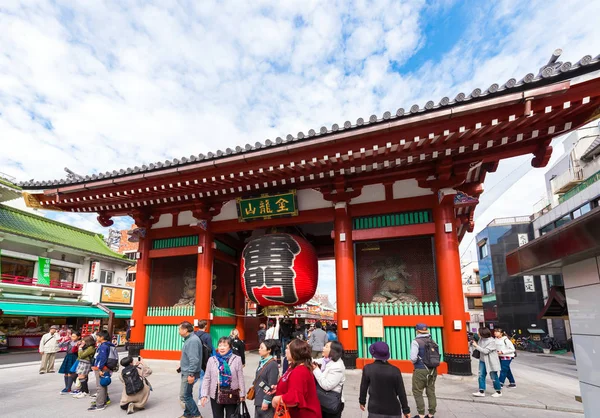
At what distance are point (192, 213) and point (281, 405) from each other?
9.78m

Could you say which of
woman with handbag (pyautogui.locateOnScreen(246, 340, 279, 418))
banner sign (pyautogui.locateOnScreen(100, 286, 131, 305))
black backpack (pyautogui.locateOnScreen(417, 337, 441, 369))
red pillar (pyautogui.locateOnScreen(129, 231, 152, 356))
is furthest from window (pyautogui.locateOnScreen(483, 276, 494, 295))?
woman with handbag (pyautogui.locateOnScreen(246, 340, 279, 418))

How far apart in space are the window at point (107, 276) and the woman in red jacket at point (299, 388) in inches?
1139

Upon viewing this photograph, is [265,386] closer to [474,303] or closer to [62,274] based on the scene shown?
[62,274]

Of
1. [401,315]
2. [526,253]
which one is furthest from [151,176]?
[526,253]

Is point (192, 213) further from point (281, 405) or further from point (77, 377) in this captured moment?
point (281, 405)

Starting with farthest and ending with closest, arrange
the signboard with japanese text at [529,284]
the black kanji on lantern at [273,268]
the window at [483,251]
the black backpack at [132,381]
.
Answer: the window at [483,251]
the signboard with japanese text at [529,284]
the black kanji on lantern at [273,268]
the black backpack at [132,381]

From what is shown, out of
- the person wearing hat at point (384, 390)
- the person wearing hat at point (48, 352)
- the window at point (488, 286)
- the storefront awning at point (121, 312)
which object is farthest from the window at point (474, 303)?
the person wearing hat at point (384, 390)

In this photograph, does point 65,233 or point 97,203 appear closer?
point 97,203

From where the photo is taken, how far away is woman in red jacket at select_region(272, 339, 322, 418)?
11.5 feet

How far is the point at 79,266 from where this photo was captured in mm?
26359

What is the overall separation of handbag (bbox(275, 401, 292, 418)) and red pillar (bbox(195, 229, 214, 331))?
8.31 meters

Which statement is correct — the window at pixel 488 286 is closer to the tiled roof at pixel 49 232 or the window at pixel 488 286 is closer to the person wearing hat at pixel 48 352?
the tiled roof at pixel 49 232

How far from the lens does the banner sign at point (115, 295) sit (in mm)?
26141

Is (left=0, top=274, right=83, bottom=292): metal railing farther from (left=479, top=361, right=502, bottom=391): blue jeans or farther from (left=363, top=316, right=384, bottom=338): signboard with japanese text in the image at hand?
(left=479, top=361, right=502, bottom=391): blue jeans
